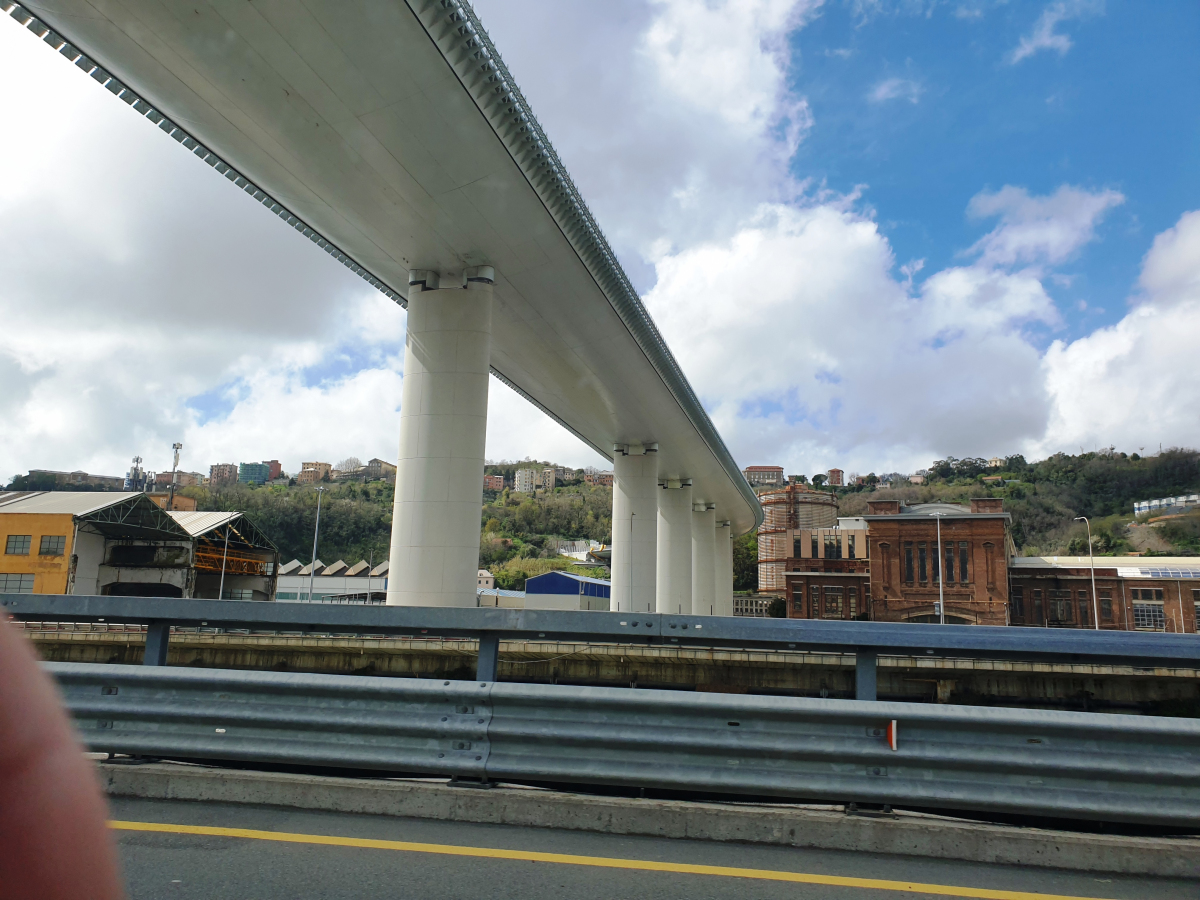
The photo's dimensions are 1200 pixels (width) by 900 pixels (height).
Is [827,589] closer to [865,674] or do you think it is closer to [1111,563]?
[1111,563]

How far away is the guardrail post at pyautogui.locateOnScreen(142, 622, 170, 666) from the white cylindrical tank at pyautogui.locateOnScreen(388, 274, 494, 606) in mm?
14584

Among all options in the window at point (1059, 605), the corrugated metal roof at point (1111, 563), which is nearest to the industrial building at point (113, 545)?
the window at point (1059, 605)

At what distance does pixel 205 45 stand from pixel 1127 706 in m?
16.3

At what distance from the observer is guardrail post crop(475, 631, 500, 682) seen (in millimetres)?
5289

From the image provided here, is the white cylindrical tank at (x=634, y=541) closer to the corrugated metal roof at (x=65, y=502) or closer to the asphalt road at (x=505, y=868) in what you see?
the corrugated metal roof at (x=65, y=502)

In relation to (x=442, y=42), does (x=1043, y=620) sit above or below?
below

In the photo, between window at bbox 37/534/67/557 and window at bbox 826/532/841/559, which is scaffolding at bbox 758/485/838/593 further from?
window at bbox 37/534/67/557

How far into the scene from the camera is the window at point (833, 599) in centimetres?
7319

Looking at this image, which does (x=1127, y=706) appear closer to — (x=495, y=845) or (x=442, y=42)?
(x=495, y=845)

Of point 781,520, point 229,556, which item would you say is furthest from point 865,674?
point 781,520

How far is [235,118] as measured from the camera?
16.1 meters

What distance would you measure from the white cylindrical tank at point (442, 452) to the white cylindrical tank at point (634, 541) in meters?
20.6

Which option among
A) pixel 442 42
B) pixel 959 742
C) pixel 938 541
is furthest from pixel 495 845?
pixel 938 541

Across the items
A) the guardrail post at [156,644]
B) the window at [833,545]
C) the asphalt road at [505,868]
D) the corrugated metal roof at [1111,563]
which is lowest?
the asphalt road at [505,868]
